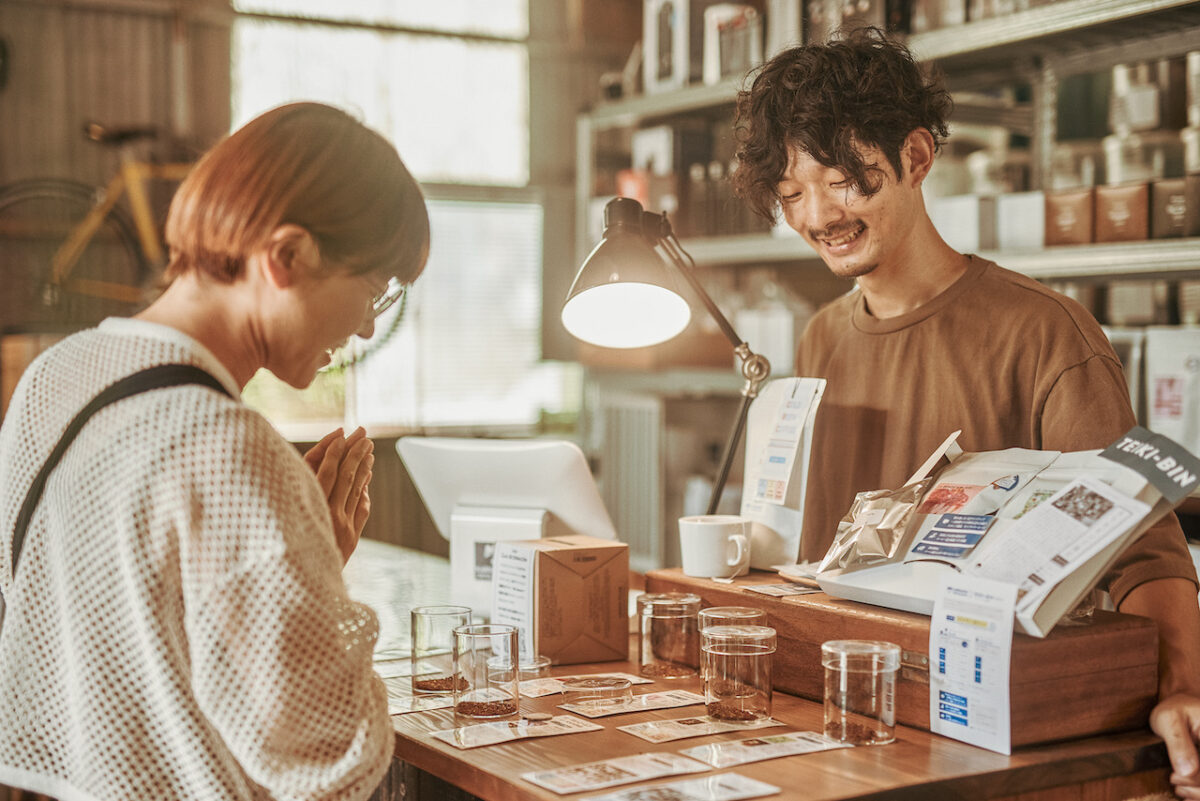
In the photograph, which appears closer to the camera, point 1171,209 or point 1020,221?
point 1171,209

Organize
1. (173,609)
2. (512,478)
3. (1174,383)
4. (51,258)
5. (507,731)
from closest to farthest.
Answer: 1. (173,609)
2. (507,731)
3. (512,478)
4. (1174,383)
5. (51,258)

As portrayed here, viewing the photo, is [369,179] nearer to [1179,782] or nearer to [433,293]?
[1179,782]

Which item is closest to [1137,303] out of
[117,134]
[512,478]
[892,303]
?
[892,303]

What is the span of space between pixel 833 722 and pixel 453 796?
467 millimetres

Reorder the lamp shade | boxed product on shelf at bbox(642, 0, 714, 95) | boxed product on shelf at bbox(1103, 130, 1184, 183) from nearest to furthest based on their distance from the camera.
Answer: the lamp shade, boxed product on shelf at bbox(1103, 130, 1184, 183), boxed product on shelf at bbox(642, 0, 714, 95)

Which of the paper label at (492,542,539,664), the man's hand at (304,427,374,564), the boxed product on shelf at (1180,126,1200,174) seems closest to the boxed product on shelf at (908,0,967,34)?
the boxed product on shelf at (1180,126,1200,174)

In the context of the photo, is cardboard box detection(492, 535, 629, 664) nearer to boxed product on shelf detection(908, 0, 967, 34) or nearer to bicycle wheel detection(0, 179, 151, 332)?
boxed product on shelf detection(908, 0, 967, 34)

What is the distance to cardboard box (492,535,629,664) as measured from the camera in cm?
186

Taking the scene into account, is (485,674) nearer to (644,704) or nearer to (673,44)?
(644,704)

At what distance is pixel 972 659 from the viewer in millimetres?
1357

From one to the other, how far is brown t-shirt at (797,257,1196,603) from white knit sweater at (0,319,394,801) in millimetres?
1048

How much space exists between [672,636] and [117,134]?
3955mm

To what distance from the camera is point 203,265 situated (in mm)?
1156

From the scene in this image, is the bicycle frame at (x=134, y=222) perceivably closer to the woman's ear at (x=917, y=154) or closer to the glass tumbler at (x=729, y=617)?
the woman's ear at (x=917, y=154)
